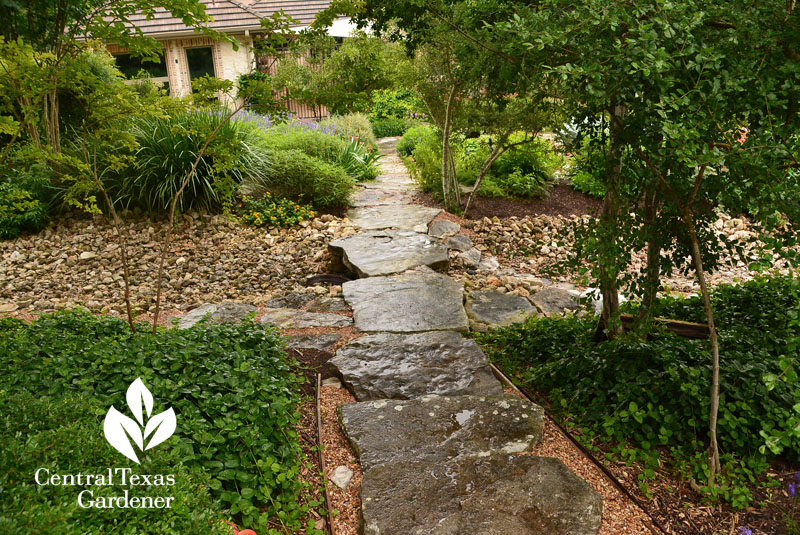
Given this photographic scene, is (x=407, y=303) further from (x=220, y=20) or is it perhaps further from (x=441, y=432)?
(x=220, y=20)

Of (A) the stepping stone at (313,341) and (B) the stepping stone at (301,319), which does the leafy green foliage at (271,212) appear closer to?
(B) the stepping stone at (301,319)

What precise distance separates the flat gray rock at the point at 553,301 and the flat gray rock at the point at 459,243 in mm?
1465

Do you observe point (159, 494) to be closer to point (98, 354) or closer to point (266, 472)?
point (266, 472)

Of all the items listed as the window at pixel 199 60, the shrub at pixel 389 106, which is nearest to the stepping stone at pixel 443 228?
the shrub at pixel 389 106

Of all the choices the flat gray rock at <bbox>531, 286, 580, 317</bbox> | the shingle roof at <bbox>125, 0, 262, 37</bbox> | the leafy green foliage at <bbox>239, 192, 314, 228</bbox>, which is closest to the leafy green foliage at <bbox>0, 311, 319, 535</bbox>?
the flat gray rock at <bbox>531, 286, 580, 317</bbox>

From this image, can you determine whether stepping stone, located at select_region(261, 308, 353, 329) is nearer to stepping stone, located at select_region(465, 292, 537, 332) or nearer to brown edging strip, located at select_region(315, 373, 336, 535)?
stepping stone, located at select_region(465, 292, 537, 332)

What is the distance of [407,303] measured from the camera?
4.68 meters

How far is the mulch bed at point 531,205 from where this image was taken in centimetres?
795

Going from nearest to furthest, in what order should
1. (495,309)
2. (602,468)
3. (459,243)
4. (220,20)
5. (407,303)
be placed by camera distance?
(602,468), (407,303), (495,309), (459,243), (220,20)

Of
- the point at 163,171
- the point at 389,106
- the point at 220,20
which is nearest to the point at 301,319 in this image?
the point at 163,171

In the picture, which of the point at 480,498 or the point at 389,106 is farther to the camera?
the point at 389,106

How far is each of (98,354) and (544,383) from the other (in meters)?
2.47

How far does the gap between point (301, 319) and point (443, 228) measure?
294 centimetres

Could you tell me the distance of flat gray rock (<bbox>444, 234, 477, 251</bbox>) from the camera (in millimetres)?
6703
